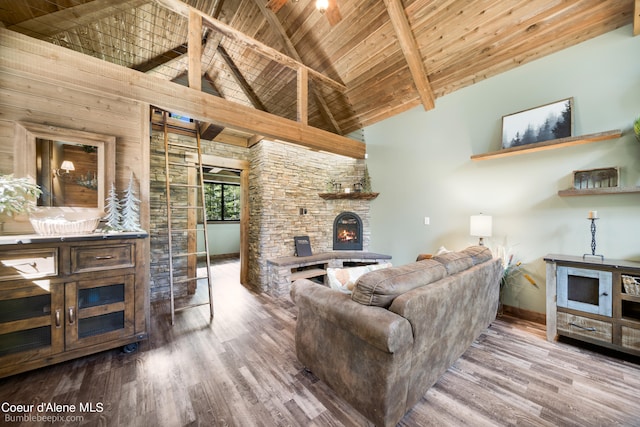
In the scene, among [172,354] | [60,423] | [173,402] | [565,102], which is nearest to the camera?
[60,423]

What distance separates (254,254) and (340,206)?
204 centimetres

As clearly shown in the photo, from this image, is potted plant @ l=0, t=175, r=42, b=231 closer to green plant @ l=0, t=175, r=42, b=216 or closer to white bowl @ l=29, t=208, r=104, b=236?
green plant @ l=0, t=175, r=42, b=216

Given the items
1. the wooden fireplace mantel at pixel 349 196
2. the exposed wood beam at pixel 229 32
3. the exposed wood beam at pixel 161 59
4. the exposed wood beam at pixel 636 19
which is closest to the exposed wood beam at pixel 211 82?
the exposed wood beam at pixel 161 59

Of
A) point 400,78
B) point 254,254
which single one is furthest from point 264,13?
point 254,254

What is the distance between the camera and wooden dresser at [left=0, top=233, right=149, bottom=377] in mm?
1761

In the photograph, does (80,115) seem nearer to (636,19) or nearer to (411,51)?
(411,51)

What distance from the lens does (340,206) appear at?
195 inches

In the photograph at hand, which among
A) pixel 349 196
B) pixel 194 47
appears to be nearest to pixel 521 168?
pixel 349 196

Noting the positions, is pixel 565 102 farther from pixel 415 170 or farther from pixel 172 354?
pixel 172 354

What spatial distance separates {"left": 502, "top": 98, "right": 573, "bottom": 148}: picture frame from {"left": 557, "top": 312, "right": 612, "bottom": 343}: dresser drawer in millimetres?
2056

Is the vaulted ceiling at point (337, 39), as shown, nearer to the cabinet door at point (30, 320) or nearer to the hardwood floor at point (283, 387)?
the cabinet door at point (30, 320)

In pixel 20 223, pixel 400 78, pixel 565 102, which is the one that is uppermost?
pixel 400 78

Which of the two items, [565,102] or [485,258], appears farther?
[565,102]

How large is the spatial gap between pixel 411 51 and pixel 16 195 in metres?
4.72
